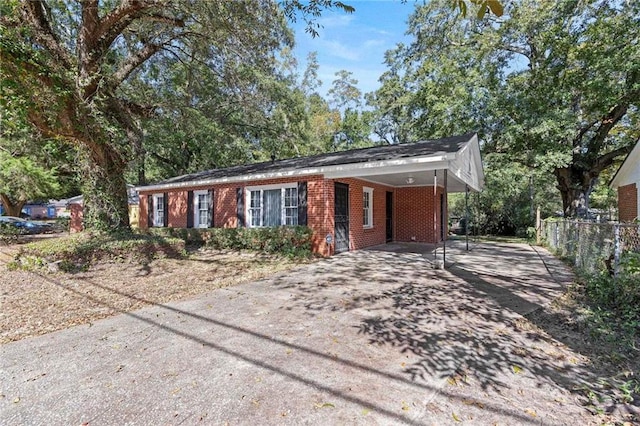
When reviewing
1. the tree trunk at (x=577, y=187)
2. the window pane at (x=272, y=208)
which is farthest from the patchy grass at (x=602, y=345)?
the tree trunk at (x=577, y=187)

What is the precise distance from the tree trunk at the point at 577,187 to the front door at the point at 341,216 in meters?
12.7

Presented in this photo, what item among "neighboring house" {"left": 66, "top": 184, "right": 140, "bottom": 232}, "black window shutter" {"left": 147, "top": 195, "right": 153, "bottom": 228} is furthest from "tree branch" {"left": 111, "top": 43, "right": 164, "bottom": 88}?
"neighboring house" {"left": 66, "top": 184, "right": 140, "bottom": 232}

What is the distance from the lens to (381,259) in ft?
29.9

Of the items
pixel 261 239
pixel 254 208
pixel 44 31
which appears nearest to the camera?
pixel 44 31

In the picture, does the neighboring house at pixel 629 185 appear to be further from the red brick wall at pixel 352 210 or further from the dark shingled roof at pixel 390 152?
the red brick wall at pixel 352 210

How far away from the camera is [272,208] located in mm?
11016

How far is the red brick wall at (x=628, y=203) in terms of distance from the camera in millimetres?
11209

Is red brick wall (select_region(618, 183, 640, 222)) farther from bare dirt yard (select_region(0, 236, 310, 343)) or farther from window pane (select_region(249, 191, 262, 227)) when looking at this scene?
window pane (select_region(249, 191, 262, 227))

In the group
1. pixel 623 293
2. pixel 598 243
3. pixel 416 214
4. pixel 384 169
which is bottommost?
pixel 623 293

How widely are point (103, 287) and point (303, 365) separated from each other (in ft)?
16.8

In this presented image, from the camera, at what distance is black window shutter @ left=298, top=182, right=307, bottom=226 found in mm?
9961

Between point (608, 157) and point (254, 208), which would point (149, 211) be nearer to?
point (254, 208)

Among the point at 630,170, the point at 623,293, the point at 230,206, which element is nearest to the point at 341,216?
the point at 230,206

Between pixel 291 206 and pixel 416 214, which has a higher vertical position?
pixel 291 206
